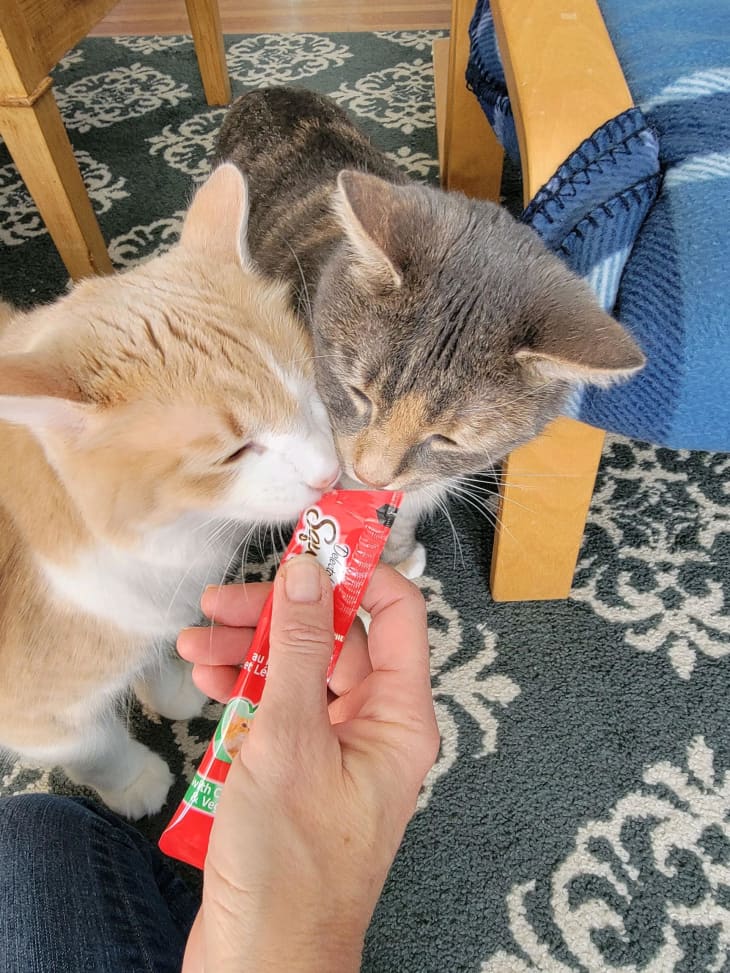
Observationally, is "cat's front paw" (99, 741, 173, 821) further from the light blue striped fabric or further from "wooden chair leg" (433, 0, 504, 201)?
"wooden chair leg" (433, 0, 504, 201)

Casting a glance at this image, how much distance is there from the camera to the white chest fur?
2.32ft

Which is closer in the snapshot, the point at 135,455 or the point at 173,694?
the point at 135,455

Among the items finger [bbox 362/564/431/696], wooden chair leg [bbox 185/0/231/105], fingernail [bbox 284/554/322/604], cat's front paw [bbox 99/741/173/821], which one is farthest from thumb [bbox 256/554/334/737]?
wooden chair leg [bbox 185/0/231/105]

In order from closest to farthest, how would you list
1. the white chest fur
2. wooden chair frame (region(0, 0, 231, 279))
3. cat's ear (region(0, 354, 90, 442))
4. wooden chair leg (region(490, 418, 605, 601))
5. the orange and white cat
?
cat's ear (region(0, 354, 90, 442)) < the orange and white cat < the white chest fur < wooden chair leg (region(490, 418, 605, 601)) < wooden chair frame (region(0, 0, 231, 279))

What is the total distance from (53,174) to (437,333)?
998 mm

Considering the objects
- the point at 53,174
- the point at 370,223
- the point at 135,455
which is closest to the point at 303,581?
the point at 135,455

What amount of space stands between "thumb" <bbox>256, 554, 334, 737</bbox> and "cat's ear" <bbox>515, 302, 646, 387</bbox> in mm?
317

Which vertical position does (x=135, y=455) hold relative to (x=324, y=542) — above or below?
above

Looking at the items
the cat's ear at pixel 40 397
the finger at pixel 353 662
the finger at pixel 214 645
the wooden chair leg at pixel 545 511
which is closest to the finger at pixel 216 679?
the finger at pixel 214 645

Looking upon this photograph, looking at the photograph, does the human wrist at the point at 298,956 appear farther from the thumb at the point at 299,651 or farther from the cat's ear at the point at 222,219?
the cat's ear at the point at 222,219

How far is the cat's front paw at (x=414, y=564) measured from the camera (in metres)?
1.21

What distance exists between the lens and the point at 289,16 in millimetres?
2658

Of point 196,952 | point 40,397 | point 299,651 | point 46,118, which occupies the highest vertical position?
point 46,118

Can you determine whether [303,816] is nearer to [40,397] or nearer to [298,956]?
[298,956]
